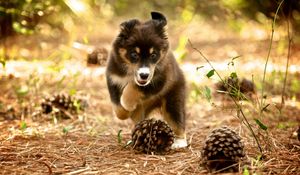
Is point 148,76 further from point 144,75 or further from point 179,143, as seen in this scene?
point 179,143

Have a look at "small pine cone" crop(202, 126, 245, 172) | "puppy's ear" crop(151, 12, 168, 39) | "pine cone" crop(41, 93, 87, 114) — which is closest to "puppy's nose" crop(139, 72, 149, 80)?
"puppy's ear" crop(151, 12, 168, 39)

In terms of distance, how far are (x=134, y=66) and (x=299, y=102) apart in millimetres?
2882

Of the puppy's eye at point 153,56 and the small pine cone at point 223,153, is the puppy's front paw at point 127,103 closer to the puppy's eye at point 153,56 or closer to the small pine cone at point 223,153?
the puppy's eye at point 153,56

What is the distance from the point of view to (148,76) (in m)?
4.57

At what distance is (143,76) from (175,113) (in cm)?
79

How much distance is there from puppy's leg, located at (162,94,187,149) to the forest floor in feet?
0.59

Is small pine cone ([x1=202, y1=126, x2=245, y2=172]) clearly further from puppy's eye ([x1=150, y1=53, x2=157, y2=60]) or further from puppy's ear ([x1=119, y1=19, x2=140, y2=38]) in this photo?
puppy's ear ([x1=119, y1=19, x2=140, y2=38])

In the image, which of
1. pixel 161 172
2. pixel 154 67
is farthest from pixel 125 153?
pixel 154 67

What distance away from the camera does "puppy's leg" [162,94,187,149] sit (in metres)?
4.99

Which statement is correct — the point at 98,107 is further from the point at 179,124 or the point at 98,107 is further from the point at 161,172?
the point at 161,172

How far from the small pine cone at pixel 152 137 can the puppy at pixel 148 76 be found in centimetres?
32

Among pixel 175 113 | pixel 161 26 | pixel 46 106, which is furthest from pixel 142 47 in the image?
pixel 46 106

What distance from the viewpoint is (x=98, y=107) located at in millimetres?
6766


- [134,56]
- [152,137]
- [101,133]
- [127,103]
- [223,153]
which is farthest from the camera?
[101,133]
